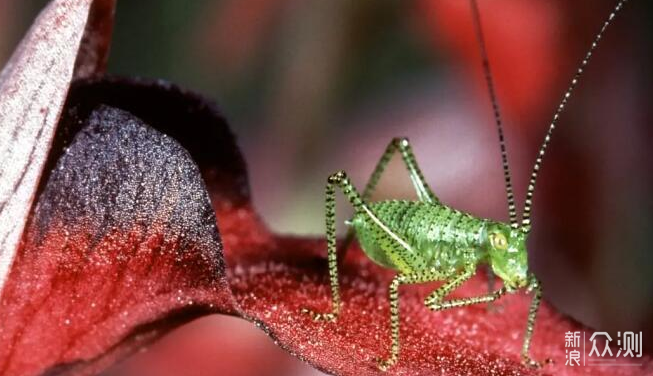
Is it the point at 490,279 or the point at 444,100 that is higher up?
the point at 444,100

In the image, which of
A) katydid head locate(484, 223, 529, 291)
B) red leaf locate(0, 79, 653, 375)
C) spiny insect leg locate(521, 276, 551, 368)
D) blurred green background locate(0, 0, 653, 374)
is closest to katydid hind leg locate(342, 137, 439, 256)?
blurred green background locate(0, 0, 653, 374)

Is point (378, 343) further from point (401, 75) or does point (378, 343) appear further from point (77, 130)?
point (401, 75)

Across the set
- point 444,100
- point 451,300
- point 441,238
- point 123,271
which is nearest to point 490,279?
point 441,238

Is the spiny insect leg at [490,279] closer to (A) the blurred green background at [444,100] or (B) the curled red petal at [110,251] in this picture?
(A) the blurred green background at [444,100]

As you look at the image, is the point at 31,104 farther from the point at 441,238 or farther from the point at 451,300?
the point at 441,238

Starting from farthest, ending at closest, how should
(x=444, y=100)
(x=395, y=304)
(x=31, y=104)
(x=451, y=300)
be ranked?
(x=444, y=100) < (x=451, y=300) < (x=395, y=304) < (x=31, y=104)

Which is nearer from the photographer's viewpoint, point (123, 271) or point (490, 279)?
point (123, 271)
